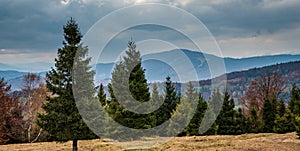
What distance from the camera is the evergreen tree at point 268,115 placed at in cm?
5294

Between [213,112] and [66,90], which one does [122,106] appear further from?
[213,112]

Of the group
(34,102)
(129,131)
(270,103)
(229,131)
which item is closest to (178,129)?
(229,131)

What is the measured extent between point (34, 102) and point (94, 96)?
27995 mm

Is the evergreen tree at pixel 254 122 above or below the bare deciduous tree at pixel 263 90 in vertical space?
below

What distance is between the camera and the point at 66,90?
25.7 m

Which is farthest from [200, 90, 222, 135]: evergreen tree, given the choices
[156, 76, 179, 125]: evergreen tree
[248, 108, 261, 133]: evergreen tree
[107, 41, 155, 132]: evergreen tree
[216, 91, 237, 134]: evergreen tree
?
[107, 41, 155, 132]: evergreen tree

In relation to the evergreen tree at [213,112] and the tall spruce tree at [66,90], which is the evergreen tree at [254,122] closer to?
the evergreen tree at [213,112]

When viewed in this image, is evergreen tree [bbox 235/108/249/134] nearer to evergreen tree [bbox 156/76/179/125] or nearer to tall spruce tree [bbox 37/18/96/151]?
evergreen tree [bbox 156/76/179/125]

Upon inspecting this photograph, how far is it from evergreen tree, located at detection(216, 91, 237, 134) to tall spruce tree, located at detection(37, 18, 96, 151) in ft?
103

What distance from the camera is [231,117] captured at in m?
52.3

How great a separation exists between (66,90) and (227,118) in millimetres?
33121

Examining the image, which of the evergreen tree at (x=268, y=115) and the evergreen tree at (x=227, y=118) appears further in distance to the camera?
the evergreen tree at (x=268, y=115)

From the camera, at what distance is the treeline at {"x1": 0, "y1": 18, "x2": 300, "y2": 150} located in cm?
2573

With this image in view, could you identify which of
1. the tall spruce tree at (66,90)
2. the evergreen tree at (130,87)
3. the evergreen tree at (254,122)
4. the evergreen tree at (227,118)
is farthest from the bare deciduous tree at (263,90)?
the tall spruce tree at (66,90)
